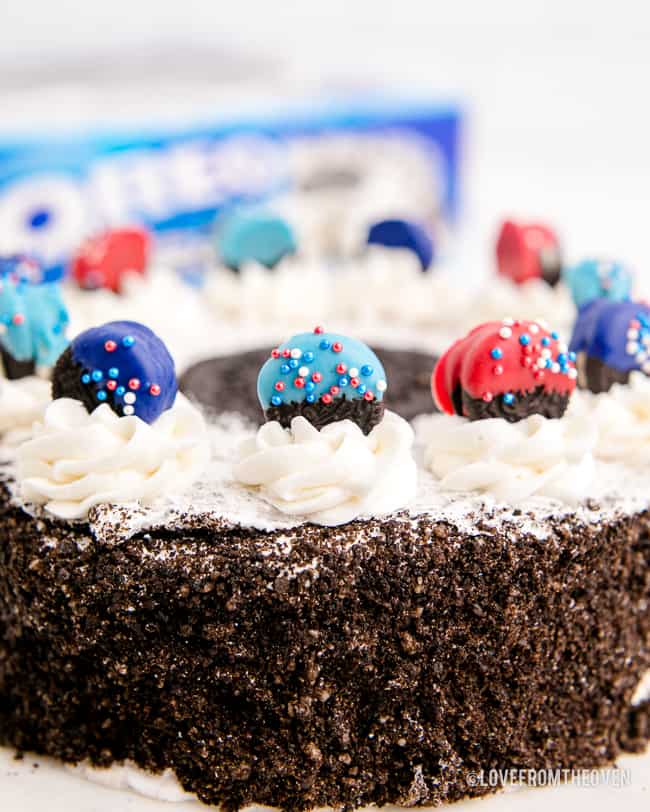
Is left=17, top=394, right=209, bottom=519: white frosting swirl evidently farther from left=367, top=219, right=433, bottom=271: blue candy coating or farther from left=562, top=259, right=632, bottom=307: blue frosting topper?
left=367, top=219, right=433, bottom=271: blue candy coating

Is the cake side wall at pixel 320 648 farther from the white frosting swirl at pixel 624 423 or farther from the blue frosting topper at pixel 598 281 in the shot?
the blue frosting topper at pixel 598 281

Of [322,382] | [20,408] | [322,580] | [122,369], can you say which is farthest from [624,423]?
[20,408]

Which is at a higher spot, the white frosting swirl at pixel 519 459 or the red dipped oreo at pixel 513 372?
the red dipped oreo at pixel 513 372

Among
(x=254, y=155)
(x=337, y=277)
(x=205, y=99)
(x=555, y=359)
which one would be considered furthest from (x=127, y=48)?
(x=555, y=359)

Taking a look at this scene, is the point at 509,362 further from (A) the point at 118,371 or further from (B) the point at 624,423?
(A) the point at 118,371

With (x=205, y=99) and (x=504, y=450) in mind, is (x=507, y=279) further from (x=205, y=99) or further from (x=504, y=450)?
(x=205, y=99)

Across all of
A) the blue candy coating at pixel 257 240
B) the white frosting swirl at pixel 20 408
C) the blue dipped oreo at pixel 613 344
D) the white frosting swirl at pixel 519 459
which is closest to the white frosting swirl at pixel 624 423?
the blue dipped oreo at pixel 613 344
